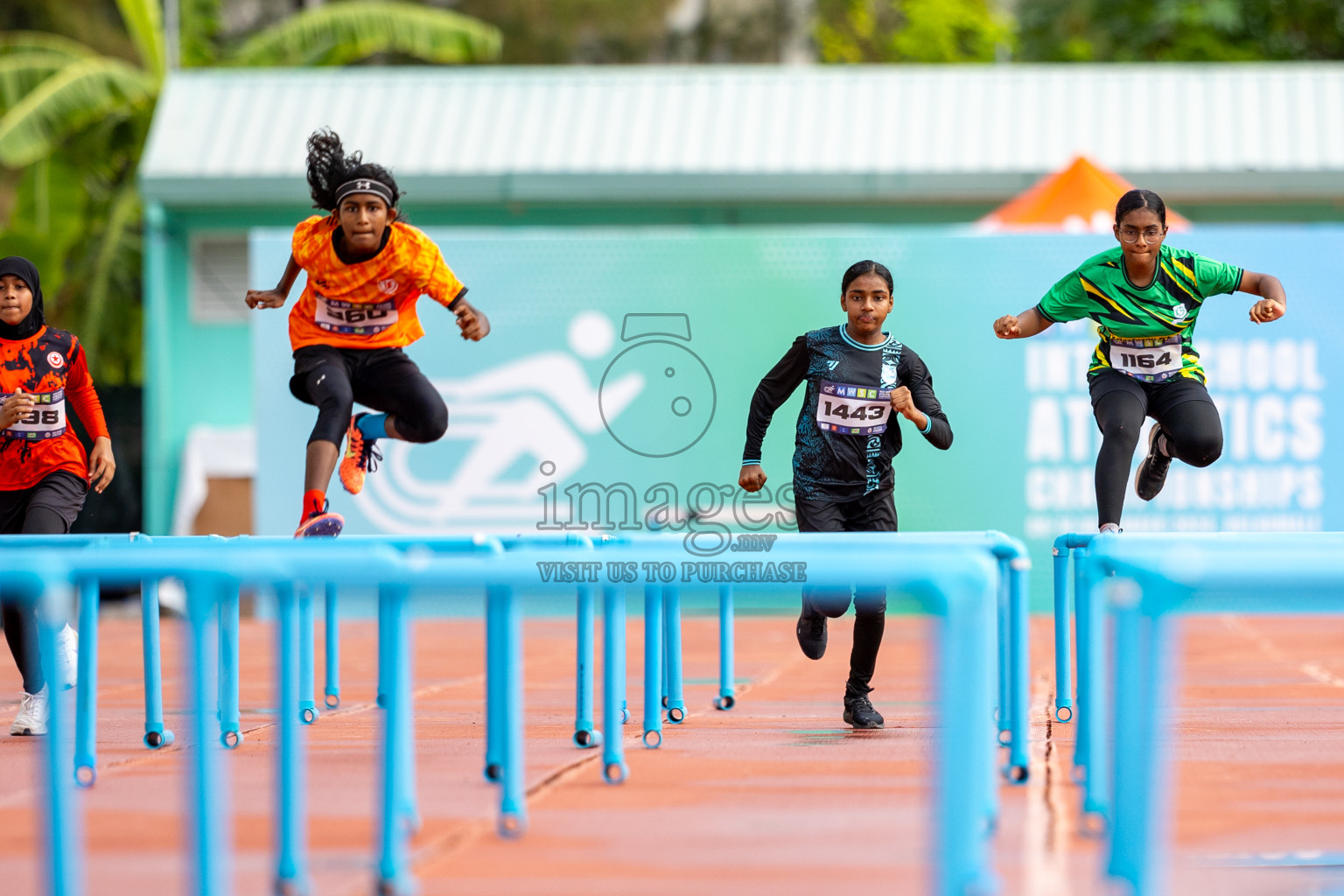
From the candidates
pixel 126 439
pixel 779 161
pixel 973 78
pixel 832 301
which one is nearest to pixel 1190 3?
pixel 973 78

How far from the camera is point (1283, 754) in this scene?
487cm

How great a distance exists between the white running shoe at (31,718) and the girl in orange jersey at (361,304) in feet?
4.79

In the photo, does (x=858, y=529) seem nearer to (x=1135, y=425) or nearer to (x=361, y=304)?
(x=1135, y=425)

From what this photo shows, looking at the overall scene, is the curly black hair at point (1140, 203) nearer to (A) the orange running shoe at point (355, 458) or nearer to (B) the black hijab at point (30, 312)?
(A) the orange running shoe at point (355, 458)

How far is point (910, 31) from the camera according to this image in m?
33.3

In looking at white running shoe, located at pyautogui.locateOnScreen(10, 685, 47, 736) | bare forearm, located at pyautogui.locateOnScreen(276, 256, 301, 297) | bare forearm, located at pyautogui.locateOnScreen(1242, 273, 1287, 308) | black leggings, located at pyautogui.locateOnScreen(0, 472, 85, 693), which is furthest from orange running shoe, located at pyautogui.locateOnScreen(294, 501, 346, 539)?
bare forearm, located at pyautogui.locateOnScreen(1242, 273, 1287, 308)

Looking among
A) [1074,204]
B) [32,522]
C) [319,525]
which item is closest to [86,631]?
[319,525]

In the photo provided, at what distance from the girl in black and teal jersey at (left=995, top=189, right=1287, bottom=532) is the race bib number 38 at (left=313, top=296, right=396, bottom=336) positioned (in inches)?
91.3

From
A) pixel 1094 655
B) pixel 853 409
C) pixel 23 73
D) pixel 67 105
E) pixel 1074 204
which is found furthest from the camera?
pixel 23 73

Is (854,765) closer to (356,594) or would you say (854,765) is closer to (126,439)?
(356,594)

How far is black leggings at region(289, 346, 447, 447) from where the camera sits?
17.4 ft

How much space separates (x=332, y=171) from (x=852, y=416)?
215 cm

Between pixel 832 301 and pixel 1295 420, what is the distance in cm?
328

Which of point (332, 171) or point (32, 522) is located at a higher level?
point (332, 171)
